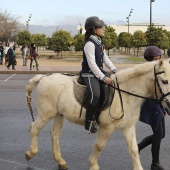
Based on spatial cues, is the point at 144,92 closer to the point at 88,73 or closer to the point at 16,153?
the point at 88,73

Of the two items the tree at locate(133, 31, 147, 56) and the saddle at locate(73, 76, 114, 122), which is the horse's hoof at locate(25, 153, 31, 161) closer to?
the saddle at locate(73, 76, 114, 122)

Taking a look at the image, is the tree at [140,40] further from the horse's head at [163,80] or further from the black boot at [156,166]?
the horse's head at [163,80]

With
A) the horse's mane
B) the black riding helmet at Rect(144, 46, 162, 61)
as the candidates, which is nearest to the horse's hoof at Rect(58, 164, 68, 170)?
the horse's mane

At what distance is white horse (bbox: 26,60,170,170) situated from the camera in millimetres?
4965

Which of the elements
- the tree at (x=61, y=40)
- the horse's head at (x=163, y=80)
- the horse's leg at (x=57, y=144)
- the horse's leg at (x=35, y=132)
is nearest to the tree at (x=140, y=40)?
the tree at (x=61, y=40)

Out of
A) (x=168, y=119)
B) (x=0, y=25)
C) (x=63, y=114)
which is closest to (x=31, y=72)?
(x=168, y=119)

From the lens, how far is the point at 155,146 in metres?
5.74

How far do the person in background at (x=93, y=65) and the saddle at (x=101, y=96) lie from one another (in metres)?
0.07

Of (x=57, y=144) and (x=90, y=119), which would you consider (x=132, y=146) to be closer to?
(x=90, y=119)

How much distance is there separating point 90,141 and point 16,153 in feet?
4.85

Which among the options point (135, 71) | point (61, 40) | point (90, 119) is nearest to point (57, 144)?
point (90, 119)

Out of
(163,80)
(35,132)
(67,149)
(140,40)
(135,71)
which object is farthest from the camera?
(140,40)

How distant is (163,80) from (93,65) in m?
0.94

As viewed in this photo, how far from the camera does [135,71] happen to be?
508 cm
